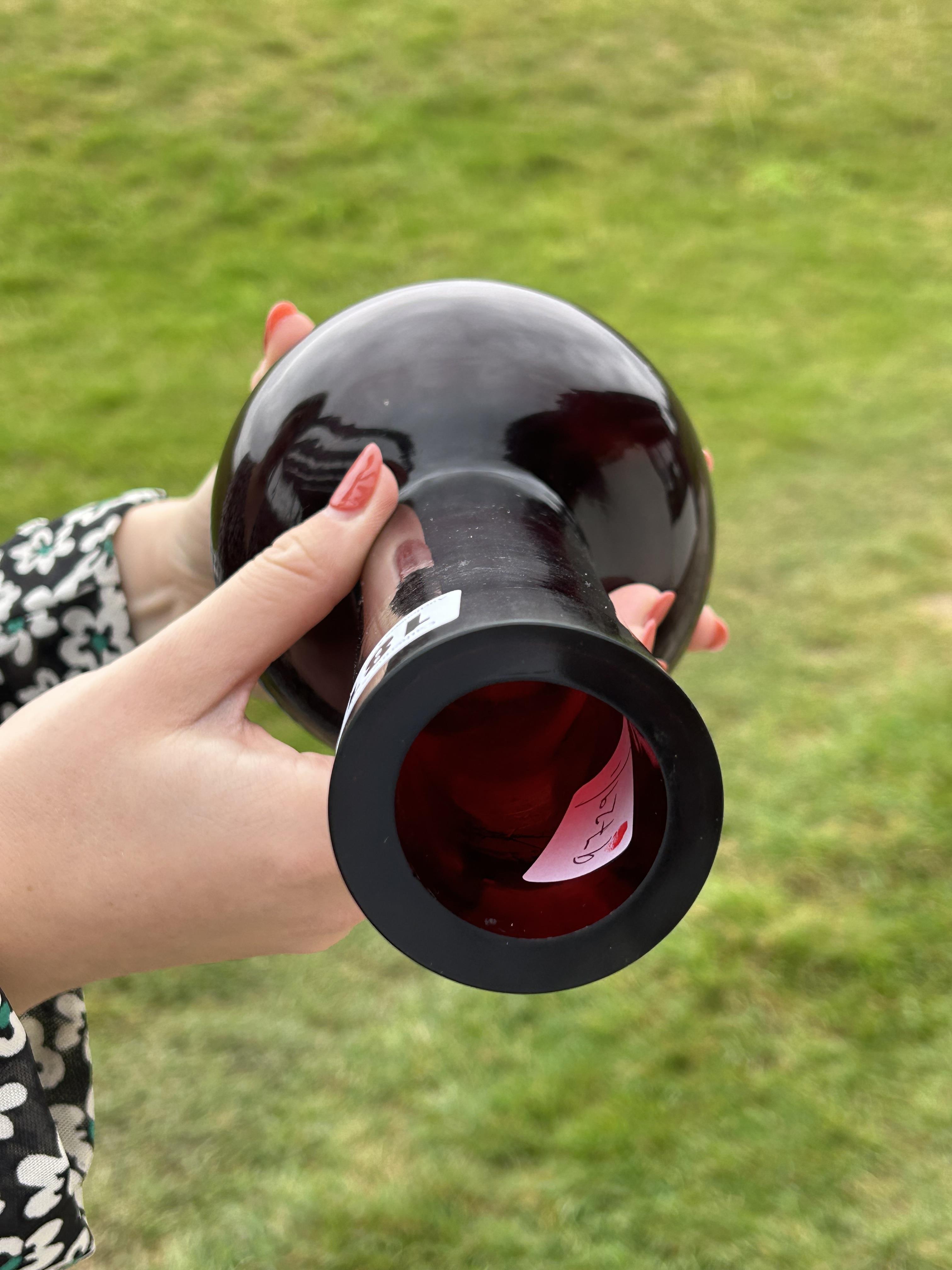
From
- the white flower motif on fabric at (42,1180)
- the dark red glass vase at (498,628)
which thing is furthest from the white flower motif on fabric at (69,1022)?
the dark red glass vase at (498,628)

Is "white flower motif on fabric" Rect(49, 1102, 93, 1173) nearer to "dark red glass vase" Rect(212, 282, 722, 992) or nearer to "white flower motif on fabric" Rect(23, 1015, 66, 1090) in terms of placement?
"white flower motif on fabric" Rect(23, 1015, 66, 1090)

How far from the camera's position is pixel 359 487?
1.97 feet

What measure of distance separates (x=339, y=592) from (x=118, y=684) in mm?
130

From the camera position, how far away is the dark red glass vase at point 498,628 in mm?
428

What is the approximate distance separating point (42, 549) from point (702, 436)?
1.75 m

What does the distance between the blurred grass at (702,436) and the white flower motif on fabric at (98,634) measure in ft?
1.97

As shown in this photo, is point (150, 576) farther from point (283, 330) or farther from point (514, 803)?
point (514, 803)

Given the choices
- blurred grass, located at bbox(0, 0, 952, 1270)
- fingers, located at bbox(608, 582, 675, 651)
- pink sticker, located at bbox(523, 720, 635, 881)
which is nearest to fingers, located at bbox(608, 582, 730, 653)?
fingers, located at bbox(608, 582, 675, 651)

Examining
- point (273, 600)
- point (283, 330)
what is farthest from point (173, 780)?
point (283, 330)

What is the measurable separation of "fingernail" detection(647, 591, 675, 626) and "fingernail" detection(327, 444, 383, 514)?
0.19m

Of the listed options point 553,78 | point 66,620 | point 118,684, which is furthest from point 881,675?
point 553,78

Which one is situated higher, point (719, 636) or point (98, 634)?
point (98, 634)

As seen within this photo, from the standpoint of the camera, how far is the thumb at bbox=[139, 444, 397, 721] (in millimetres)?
591

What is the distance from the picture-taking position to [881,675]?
6.15 feet
